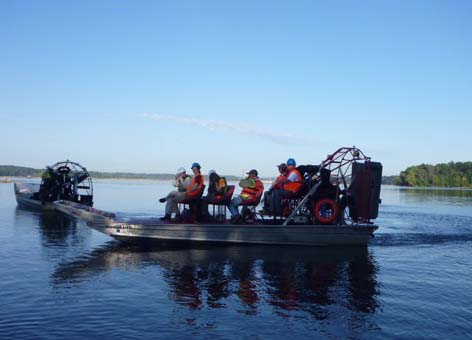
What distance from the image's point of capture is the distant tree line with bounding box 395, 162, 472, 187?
148750 mm

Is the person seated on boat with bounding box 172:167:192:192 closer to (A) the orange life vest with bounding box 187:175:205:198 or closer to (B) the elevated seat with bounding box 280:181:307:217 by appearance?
(A) the orange life vest with bounding box 187:175:205:198

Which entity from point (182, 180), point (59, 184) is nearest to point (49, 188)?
point (59, 184)

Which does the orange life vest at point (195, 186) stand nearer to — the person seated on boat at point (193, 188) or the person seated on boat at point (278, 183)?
the person seated on boat at point (193, 188)

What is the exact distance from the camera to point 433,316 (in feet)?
28.0

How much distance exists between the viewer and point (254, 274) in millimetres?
11789

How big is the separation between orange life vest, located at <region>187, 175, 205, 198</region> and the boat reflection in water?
1762 mm

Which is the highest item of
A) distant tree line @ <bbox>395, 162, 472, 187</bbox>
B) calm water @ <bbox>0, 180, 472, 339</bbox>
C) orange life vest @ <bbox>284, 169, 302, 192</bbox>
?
distant tree line @ <bbox>395, 162, 472, 187</bbox>

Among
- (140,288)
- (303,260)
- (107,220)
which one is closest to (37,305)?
(140,288)

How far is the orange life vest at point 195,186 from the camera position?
15227mm

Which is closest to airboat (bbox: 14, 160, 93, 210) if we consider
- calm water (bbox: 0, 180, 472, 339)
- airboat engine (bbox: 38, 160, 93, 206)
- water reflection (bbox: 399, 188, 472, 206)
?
airboat engine (bbox: 38, 160, 93, 206)

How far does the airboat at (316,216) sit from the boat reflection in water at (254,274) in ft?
1.23

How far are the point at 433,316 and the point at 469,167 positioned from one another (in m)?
162

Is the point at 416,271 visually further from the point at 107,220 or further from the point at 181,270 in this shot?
the point at 107,220

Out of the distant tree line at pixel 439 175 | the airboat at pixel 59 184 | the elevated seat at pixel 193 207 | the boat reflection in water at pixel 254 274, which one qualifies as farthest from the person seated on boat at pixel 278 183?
the distant tree line at pixel 439 175
